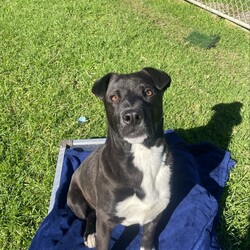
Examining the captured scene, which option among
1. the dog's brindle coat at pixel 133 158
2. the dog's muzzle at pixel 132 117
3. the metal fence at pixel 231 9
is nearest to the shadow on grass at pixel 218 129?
the dog's brindle coat at pixel 133 158

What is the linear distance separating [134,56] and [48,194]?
3.35 m

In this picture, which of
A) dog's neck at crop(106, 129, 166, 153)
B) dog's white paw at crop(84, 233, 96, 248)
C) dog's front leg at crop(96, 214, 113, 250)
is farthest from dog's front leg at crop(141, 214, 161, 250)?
dog's neck at crop(106, 129, 166, 153)

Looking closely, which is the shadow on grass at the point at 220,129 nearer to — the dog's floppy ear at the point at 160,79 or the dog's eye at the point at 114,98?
the dog's floppy ear at the point at 160,79

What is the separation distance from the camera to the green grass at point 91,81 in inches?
162

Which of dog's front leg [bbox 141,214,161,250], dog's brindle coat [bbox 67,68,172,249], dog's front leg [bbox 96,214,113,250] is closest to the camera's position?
dog's brindle coat [bbox 67,68,172,249]

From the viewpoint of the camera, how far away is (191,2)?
29.9 ft

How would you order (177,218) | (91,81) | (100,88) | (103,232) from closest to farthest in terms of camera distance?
(100,88)
(103,232)
(177,218)
(91,81)

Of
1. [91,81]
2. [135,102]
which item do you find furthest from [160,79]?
[91,81]

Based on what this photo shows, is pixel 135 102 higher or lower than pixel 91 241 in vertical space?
higher

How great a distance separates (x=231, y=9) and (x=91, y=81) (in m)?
4.95

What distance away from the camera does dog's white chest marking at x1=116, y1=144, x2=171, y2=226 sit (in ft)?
9.59

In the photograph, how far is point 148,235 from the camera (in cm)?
331

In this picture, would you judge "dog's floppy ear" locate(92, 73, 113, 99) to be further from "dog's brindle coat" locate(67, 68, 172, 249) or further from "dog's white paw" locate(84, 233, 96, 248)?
"dog's white paw" locate(84, 233, 96, 248)

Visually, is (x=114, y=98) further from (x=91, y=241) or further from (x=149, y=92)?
(x=91, y=241)
